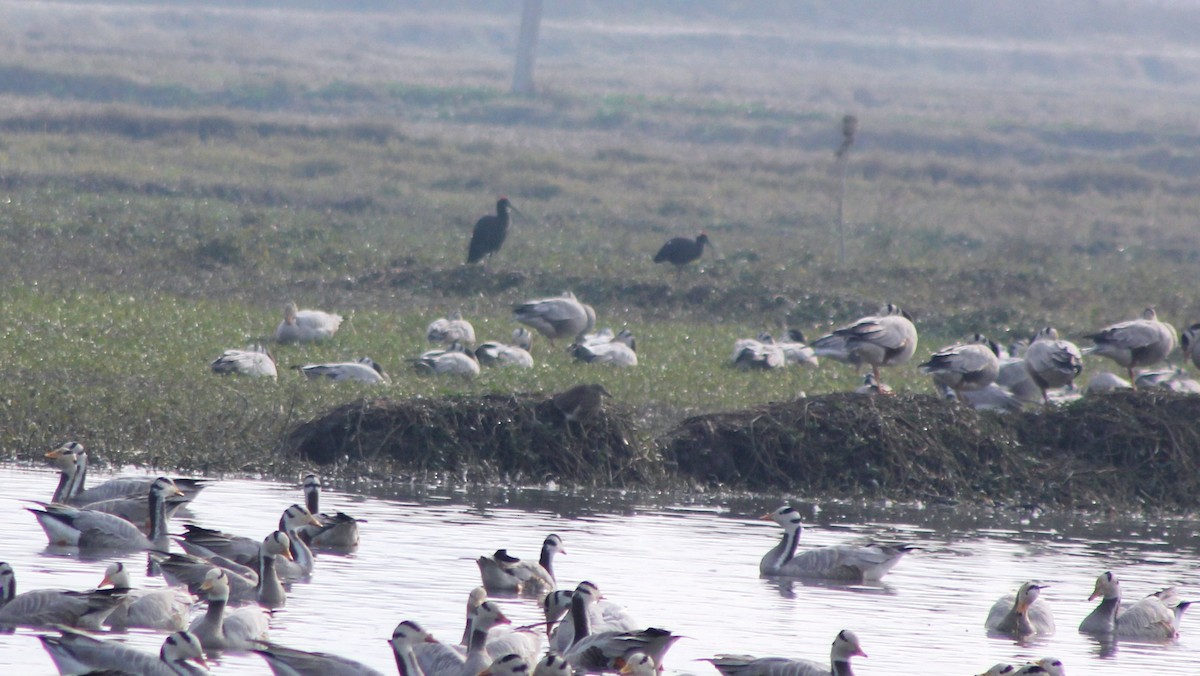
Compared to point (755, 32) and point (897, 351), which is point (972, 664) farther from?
point (755, 32)

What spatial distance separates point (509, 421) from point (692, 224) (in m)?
20.8

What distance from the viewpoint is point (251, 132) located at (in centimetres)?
4241

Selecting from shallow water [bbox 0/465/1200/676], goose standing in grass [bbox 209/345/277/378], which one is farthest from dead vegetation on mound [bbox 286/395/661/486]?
goose standing in grass [bbox 209/345/277/378]

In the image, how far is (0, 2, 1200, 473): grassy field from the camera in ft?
58.7

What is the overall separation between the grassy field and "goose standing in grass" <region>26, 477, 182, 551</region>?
2.34 m

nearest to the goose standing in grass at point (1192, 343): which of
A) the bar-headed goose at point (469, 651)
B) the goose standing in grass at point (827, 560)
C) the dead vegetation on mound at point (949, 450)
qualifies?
the dead vegetation on mound at point (949, 450)

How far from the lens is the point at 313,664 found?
8633mm

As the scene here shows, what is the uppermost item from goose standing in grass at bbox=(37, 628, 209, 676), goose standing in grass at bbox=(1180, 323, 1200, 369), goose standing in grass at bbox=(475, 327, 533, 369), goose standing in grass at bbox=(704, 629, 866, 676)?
goose standing in grass at bbox=(1180, 323, 1200, 369)

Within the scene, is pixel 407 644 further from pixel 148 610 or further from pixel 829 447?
pixel 829 447

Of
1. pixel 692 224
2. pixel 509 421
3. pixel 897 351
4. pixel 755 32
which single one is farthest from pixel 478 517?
pixel 755 32

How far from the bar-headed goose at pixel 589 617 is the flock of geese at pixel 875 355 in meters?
7.59

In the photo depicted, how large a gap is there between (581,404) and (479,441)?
0.88 meters

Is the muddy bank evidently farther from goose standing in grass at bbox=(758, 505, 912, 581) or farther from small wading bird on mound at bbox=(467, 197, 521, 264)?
small wading bird on mound at bbox=(467, 197, 521, 264)

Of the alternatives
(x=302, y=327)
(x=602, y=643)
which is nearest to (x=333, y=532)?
(x=602, y=643)
